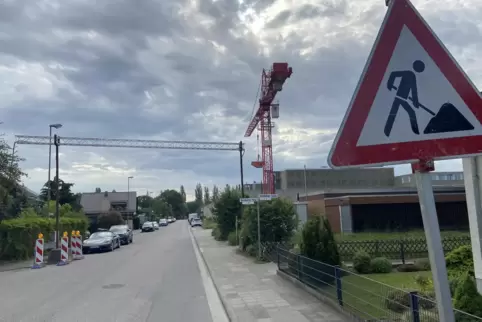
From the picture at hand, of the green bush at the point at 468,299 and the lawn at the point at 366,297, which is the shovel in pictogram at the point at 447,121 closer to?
the green bush at the point at 468,299

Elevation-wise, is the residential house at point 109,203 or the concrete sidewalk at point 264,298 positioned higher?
the residential house at point 109,203

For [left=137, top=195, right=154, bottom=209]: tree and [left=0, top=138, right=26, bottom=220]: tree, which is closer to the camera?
[left=0, top=138, right=26, bottom=220]: tree

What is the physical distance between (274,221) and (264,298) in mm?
9427

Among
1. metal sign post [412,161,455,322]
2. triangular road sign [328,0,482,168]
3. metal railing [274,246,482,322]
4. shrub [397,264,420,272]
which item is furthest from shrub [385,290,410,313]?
shrub [397,264,420,272]

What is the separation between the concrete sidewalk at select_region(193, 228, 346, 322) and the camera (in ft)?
28.2

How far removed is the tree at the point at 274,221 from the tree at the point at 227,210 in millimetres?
11935

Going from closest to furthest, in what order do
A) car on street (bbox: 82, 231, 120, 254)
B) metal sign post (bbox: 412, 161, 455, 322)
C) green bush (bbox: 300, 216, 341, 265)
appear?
metal sign post (bbox: 412, 161, 455, 322)
green bush (bbox: 300, 216, 341, 265)
car on street (bbox: 82, 231, 120, 254)

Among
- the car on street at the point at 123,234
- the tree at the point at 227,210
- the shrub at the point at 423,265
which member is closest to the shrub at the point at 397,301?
the shrub at the point at 423,265

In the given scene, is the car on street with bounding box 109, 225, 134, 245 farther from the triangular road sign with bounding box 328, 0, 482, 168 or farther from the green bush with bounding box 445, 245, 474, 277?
the triangular road sign with bounding box 328, 0, 482, 168

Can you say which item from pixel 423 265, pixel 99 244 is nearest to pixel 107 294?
pixel 423 265

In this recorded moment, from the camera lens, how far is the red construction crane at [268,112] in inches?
2260

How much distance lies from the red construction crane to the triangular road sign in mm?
55021

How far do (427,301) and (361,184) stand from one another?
76.8 meters

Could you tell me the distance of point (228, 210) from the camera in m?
33.1
